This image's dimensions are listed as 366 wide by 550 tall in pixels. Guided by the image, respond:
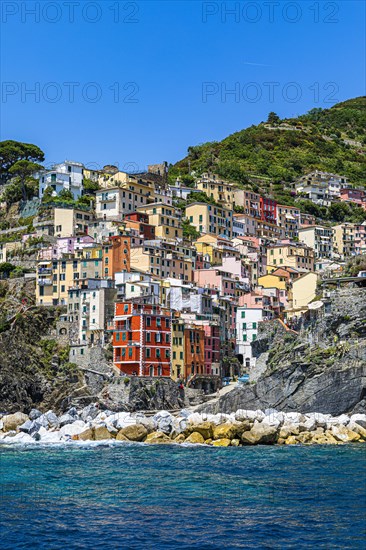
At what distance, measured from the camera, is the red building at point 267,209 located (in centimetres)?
11781

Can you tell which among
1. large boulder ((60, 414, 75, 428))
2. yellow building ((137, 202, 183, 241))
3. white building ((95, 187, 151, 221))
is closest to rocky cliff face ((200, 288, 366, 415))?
large boulder ((60, 414, 75, 428))

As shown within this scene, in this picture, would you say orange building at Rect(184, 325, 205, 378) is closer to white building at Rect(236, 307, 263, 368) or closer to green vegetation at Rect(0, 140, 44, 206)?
white building at Rect(236, 307, 263, 368)

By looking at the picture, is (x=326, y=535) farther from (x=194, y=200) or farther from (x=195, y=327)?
(x=194, y=200)

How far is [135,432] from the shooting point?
174 ft

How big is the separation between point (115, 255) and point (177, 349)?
13.0 m

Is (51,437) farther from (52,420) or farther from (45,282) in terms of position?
(45,282)

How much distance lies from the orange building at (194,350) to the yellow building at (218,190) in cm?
4094

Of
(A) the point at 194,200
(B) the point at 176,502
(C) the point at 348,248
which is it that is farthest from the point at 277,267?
(B) the point at 176,502

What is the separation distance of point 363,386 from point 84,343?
25.6 metres

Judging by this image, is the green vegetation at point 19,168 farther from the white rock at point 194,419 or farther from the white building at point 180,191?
the white rock at point 194,419

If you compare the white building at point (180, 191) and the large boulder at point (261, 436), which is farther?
the white building at point (180, 191)

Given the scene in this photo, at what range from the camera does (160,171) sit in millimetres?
116938

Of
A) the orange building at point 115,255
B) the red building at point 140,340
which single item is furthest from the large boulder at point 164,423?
the orange building at point 115,255

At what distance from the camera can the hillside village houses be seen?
7131cm
